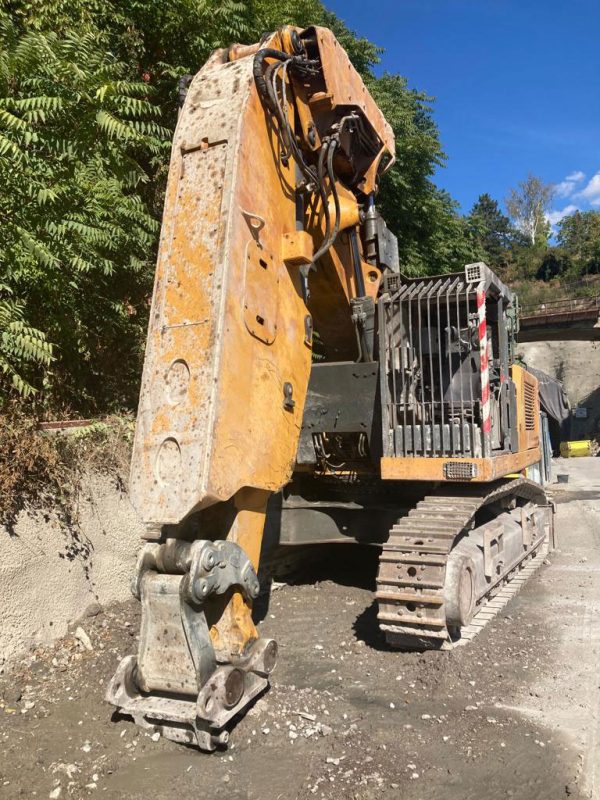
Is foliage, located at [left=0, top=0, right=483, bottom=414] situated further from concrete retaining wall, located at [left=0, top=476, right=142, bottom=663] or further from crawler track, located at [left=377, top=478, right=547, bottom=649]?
crawler track, located at [left=377, top=478, right=547, bottom=649]

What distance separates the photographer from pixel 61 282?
4891 mm

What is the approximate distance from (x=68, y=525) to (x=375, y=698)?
247 centimetres

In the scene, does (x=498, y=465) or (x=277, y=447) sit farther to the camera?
(x=498, y=465)

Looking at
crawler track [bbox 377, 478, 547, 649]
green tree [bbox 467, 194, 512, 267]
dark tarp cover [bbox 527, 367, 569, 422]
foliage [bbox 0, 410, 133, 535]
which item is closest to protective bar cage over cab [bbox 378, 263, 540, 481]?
crawler track [bbox 377, 478, 547, 649]

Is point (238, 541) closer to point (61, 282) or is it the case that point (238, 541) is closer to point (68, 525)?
point (68, 525)

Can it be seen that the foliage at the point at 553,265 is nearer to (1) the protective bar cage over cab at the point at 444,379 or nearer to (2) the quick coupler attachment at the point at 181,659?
(1) the protective bar cage over cab at the point at 444,379

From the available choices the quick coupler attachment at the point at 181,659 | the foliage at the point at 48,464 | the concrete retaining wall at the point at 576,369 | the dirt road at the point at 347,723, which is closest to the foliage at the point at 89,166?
the foliage at the point at 48,464

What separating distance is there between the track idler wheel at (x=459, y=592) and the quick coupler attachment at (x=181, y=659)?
1718mm

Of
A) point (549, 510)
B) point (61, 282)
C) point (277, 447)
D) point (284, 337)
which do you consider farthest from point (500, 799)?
point (549, 510)

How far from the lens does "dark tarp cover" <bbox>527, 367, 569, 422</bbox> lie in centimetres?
2105

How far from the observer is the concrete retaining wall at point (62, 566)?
4121 millimetres

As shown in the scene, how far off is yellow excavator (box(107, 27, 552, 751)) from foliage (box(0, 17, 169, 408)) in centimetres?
132

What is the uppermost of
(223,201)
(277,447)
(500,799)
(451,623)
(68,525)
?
(223,201)

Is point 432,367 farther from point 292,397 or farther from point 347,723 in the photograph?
point 347,723
